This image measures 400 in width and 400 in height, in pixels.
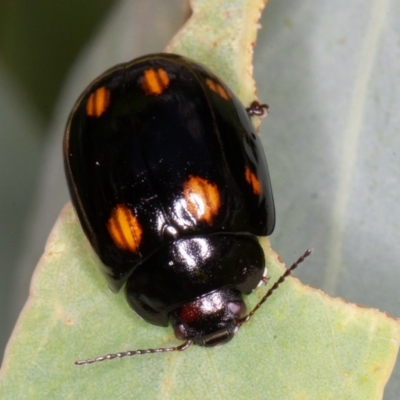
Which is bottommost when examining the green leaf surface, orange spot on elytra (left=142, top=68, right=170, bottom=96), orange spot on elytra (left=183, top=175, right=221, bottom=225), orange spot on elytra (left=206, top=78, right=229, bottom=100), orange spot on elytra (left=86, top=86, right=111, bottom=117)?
the green leaf surface

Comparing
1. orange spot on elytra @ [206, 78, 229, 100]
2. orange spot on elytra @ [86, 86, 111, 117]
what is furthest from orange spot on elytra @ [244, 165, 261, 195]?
orange spot on elytra @ [86, 86, 111, 117]

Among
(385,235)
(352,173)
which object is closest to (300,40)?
(352,173)

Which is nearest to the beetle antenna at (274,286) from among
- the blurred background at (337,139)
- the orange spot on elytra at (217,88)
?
the blurred background at (337,139)

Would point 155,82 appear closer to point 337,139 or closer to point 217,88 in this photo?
point 217,88

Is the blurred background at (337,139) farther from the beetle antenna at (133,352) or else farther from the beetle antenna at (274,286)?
the beetle antenna at (133,352)

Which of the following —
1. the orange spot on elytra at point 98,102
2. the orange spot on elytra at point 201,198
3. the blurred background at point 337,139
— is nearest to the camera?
the orange spot on elytra at point 201,198

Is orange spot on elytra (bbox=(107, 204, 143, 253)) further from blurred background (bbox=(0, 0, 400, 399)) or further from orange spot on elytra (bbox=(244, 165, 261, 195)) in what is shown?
blurred background (bbox=(0, 0, 400, 399))
